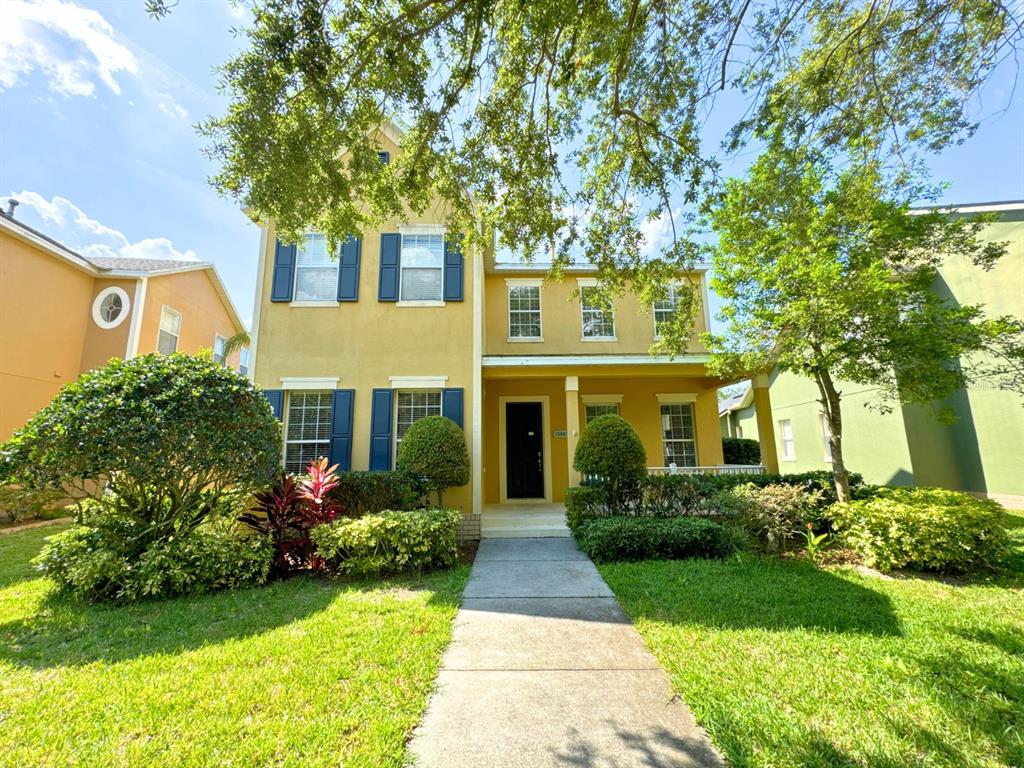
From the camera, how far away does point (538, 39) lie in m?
4.56

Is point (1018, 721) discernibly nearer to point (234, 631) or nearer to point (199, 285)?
point (234, 631)

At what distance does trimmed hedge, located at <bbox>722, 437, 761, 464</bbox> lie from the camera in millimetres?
14367

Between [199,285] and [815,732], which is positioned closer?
[815,732]

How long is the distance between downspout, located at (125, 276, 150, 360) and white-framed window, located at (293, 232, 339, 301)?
6.26 meters

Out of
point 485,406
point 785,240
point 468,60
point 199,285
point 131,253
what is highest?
point 131,253

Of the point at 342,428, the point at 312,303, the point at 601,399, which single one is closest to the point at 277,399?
the point at 342,428

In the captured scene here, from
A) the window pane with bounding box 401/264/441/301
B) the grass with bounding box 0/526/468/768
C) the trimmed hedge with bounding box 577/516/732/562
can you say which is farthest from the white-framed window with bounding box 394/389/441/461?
Result: the trimmed hedge with bounding box 577/516/732/562

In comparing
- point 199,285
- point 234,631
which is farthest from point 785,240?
point 199,285

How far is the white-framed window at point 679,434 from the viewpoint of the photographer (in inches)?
440

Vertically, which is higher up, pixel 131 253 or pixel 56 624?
pixel 131 253

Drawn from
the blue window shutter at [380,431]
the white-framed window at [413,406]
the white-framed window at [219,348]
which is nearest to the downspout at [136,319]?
the white-framed window at [219,348]

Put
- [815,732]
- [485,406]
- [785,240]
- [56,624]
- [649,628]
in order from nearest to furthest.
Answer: [815,732] < [649,628] < [56,624] < [785,240] < [485,406]

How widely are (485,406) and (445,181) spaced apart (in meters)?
6.20

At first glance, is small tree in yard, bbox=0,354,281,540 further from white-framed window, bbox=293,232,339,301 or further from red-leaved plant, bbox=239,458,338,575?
white-framed window, bbox=293,232,339,301
